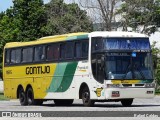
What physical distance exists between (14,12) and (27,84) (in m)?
31.9

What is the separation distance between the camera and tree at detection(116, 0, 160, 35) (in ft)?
182

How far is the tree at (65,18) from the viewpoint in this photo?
56.6 meters

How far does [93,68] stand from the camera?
1127 inches

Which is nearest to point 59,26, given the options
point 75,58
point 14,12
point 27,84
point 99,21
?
point 99,21

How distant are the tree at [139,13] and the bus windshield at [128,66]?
26806 millimetres

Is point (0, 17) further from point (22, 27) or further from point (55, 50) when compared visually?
point (55, 50)

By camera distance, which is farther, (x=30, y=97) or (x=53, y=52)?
(x=30, y=97)

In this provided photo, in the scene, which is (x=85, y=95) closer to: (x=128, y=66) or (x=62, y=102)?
(x=128, y=66)

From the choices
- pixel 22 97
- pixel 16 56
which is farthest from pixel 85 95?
pixel 16 56

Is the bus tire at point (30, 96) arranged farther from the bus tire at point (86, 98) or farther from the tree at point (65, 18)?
the tree at point (65, 18)

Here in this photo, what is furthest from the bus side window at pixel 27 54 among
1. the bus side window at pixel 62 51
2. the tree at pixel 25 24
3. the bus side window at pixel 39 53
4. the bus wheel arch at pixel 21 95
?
the tree at pixel 25 24

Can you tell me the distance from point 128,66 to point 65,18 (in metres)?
28.9

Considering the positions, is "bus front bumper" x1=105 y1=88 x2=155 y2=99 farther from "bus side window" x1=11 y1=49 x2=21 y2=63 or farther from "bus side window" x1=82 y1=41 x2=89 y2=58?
"bus side window" x1=11 y1=49 x2=21 y2=63

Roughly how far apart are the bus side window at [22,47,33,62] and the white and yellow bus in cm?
23
